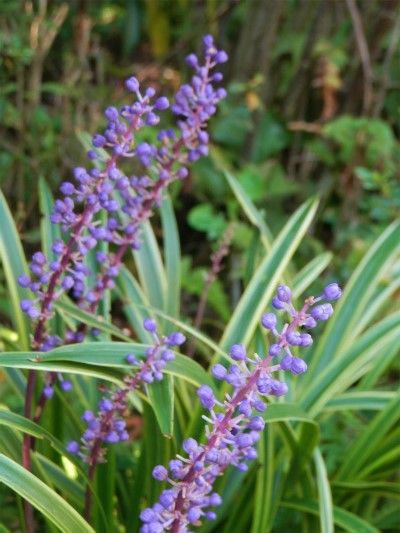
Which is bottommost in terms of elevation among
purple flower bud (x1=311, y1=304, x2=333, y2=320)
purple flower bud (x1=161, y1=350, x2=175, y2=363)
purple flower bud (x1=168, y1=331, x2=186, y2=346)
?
purple flower bud (x1=311, y1=304, x2=333, y2=320)

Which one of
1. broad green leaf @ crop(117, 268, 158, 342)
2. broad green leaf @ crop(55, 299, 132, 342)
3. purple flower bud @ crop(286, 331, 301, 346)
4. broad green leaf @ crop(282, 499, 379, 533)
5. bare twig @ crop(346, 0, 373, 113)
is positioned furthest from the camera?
bare twig @ crop(346, 0, 373, 113)

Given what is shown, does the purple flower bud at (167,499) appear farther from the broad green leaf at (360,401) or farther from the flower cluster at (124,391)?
the broad green leaf at (360,401)

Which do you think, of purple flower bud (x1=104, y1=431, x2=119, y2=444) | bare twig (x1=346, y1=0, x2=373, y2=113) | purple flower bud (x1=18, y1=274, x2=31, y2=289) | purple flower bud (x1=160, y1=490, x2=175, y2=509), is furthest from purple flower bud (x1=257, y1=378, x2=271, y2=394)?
bare twig (x1=346, y1=0, x2=373, y2=113)

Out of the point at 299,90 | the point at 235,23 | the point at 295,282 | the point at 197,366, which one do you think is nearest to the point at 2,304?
the point at 295,282

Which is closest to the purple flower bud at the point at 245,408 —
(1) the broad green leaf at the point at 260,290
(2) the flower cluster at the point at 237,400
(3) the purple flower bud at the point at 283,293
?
(2) the flower cluster at the point at 237,400

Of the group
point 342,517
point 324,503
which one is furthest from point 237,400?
point 342,517

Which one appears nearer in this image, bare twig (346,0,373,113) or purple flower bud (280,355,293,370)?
purple flower bud (280,355,293,370)

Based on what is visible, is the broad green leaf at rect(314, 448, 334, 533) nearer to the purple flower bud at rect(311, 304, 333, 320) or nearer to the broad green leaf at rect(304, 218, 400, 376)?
the broad green leaf at rect(304, 218, 400, 376)

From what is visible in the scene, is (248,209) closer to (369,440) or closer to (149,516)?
(369,440)
